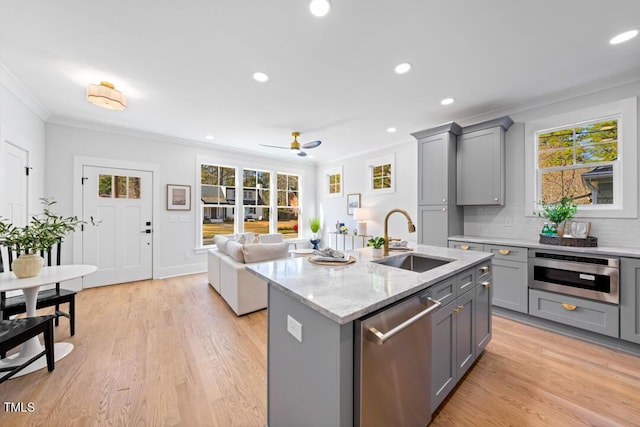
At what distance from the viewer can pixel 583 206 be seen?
286cm

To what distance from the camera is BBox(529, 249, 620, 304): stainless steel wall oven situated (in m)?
2.28

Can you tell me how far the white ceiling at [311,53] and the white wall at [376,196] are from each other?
1.32 metres

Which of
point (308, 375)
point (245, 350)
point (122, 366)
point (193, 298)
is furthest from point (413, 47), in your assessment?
point (193, 298)

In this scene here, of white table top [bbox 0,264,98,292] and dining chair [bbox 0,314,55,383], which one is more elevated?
white table top [bbox 0,264,98,292]

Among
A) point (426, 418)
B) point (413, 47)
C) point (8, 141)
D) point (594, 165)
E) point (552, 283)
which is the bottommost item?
point (426, 418)

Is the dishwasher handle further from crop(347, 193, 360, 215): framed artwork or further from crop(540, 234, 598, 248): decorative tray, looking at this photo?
crop(347, 193, 360, 215): framed artwork

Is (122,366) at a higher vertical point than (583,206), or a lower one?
lower

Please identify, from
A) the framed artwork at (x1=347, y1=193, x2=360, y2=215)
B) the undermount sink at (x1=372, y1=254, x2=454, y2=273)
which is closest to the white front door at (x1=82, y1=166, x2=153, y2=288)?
the framed artwork at (x1=347, y1=193, x2=360, y2=215)

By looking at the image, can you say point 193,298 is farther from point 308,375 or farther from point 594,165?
point 594,165

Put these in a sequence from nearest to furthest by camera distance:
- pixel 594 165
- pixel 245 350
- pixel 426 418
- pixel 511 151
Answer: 1. pixel 426 418
2. pixel 245 350
3. pixel 594 165
4. pixel 511 151

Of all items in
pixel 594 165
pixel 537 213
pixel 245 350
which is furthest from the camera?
pixel 537 213

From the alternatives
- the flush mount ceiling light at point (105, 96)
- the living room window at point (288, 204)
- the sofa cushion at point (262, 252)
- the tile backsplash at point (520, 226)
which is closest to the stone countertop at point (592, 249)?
the tile backsplash at point (520, 226)

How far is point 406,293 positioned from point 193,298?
3429 mm

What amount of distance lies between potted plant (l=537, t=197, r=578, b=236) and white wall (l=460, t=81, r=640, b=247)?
0.18m
